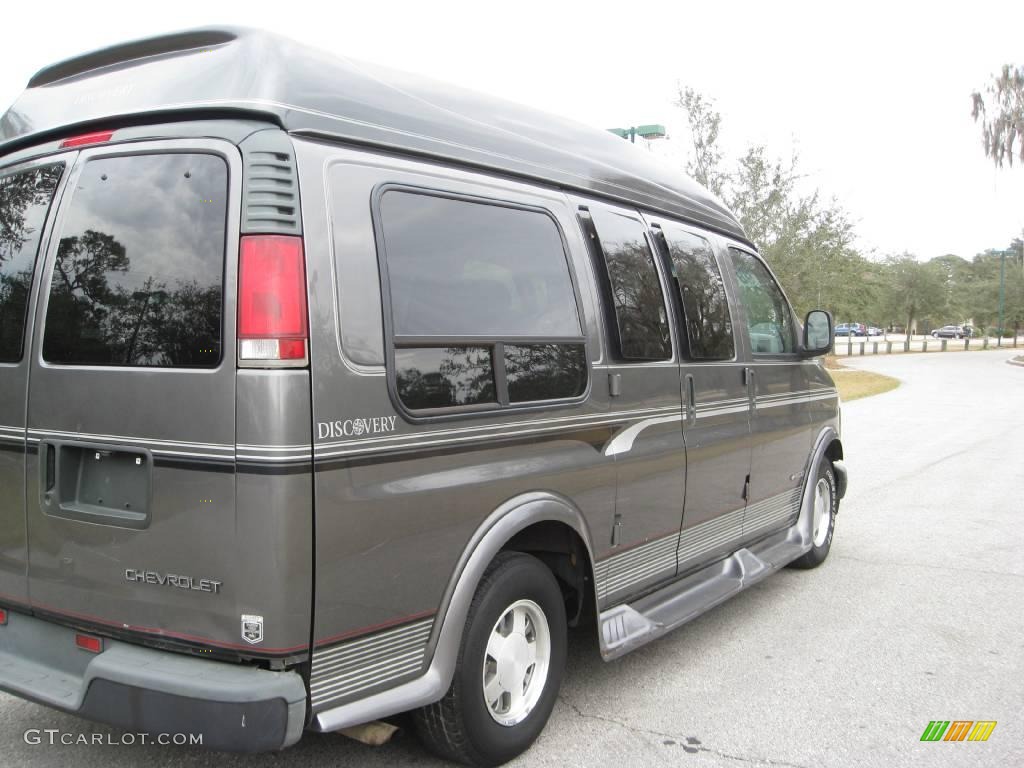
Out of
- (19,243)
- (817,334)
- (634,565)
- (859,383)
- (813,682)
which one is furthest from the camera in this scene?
(859,383)

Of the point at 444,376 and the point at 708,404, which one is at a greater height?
the point at 444,376

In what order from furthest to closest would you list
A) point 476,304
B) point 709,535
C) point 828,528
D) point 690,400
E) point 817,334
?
1. point 828,528
2. point 817,334
3. point 709,535
4. point 690,400
5. point 476,304

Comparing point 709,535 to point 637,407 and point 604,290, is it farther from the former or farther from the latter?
point 604,290

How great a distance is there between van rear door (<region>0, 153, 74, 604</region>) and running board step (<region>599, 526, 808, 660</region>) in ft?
7.36

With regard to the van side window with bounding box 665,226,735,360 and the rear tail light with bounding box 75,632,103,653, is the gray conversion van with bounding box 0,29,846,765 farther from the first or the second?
the van side window with bounding box 665,226,735,360

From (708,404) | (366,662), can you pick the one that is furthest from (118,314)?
(708,404)

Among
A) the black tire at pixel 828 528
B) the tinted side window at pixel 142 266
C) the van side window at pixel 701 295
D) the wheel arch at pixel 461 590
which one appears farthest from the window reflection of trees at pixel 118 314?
the black tire at pixel 828 528

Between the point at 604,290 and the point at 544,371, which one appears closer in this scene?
the point at 544,371

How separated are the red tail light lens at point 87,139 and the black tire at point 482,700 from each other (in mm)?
1992

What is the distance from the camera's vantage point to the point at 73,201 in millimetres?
3027

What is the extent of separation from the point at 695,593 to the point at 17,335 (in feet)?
10.8

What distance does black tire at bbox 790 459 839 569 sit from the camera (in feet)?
20.5

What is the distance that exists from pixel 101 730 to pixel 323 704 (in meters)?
1.44

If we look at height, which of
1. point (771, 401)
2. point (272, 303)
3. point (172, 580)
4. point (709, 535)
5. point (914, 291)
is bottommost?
point (709, 535)
